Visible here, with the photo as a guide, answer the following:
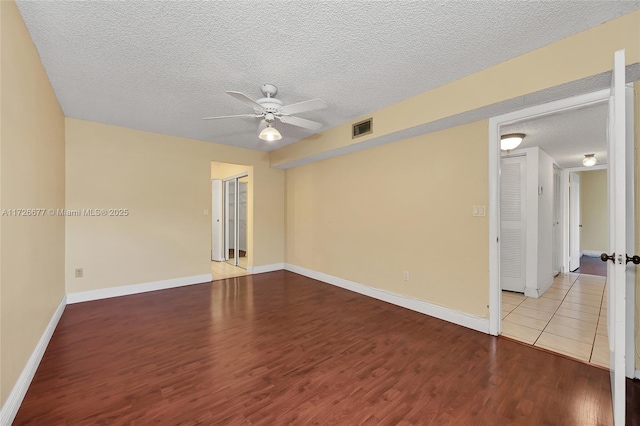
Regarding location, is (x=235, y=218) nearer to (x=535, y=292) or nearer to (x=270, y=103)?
(x=270, y=103)

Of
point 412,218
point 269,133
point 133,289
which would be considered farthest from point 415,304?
point 133,289

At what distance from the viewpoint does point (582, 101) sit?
2.14m

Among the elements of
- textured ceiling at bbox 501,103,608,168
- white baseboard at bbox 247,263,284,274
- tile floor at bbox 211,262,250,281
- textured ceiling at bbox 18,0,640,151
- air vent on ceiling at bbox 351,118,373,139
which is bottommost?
tile floor at bbox 211,262,250,281

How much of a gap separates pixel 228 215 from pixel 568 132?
6.31 metres

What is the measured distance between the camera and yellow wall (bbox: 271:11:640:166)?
177cm

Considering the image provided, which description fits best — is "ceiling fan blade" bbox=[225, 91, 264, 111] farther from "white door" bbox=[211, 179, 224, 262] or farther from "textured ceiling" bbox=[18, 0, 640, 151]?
"white door" bbox=[211, 179, 224, 262]

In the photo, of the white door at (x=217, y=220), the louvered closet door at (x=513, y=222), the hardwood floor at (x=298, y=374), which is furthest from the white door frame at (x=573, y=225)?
the white door at (x=217, y=220)

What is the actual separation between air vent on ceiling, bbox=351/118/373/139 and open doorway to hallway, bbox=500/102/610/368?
5.07 feet

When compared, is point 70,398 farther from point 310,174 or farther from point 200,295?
point 310,174

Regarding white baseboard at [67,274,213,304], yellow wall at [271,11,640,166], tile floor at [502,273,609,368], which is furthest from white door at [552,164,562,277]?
white baseboard at [67,274,213,304]

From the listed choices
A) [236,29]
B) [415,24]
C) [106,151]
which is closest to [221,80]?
[236,29]

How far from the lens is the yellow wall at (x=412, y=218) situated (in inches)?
111

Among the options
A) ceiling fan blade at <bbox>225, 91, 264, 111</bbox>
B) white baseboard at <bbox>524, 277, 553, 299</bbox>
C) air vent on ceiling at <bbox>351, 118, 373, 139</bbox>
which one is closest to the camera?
ceiling fan blade at <bbox>225, 91, 264, 111</bbox>

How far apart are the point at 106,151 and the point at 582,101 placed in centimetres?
562
